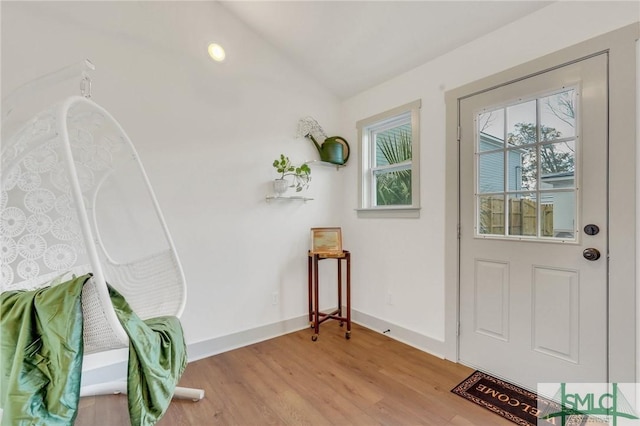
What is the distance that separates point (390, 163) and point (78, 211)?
238cm

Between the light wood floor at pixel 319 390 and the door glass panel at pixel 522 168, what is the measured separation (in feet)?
4.31

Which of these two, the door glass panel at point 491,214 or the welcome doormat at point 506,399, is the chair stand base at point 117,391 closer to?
the welcome doormat at point 506,399

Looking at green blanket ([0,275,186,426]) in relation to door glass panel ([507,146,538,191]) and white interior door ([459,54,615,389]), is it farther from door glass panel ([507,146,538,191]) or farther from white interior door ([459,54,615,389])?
door glass panel ([507,146,538,191])

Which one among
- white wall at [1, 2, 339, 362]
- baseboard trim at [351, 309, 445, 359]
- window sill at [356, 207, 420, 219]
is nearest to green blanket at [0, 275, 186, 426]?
white wall at [1, 2, 339, 362]

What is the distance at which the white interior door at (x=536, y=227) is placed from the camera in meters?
1.58

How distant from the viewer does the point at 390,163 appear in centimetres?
280

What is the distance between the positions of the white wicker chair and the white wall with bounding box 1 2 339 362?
267mm

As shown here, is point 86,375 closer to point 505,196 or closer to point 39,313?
point 39,313

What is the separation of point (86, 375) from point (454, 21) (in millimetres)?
3347

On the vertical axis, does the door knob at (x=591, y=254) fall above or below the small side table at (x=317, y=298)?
above

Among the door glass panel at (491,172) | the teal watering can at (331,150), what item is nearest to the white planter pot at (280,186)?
the teal watering can at (331,150)

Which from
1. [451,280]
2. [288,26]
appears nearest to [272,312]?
[451,280]

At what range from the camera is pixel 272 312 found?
8.70 ft

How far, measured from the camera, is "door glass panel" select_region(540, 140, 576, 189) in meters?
1.67
